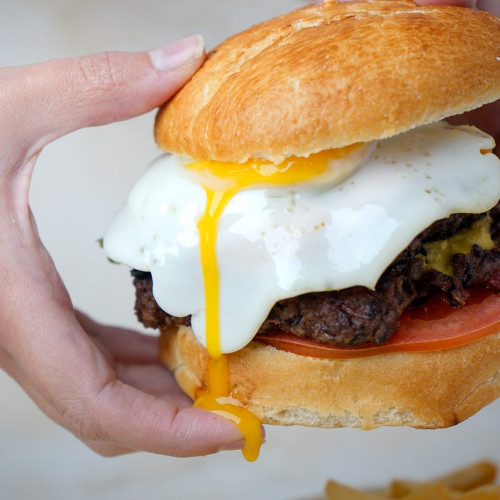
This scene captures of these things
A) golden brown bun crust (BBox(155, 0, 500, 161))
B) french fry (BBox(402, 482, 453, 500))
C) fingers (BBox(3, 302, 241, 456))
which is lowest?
french fry (BBox(402, 482, 453, 500))

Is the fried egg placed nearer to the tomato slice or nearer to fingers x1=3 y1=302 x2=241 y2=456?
the tomato slice

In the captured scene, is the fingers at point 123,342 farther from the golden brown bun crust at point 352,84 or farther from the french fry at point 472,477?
the french fry at point 472,477

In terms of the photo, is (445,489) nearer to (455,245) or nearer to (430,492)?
(430,492)

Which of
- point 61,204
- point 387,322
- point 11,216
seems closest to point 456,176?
point 387,322

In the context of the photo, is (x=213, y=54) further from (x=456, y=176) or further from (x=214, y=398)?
(x=214, y=398)

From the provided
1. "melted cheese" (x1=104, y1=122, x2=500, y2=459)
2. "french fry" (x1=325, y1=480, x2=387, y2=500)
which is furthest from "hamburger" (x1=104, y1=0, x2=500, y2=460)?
"french fry" (x1=325, y1=480, x2=387, y2=500)

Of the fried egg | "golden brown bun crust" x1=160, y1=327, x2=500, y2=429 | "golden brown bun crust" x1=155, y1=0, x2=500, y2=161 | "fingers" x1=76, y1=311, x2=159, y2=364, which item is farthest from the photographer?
"fingers" x1=76, y1=311, x2=159, y2=364

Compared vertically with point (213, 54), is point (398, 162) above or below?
below


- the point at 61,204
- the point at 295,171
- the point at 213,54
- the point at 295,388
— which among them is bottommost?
the point at 61,204
